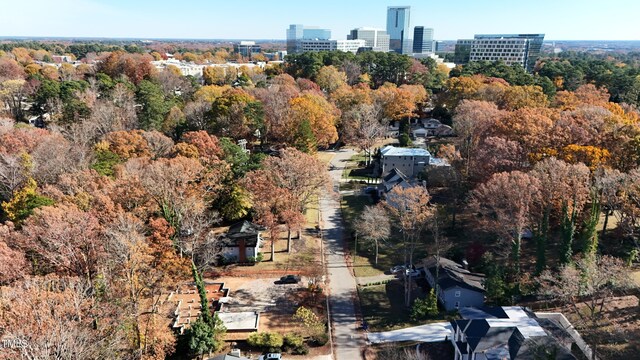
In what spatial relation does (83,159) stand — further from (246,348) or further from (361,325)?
(361,325)

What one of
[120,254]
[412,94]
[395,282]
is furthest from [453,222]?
[412,94]

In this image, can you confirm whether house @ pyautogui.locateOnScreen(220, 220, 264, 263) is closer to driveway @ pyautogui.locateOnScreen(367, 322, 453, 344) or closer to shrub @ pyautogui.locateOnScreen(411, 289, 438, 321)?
driveway @ pyautogui.locateOnScreen(367, 322, 453, 344)

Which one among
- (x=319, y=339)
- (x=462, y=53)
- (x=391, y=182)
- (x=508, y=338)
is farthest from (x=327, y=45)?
(x=508, y=338)

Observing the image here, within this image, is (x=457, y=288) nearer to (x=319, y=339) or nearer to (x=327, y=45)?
(x=319, y=339)

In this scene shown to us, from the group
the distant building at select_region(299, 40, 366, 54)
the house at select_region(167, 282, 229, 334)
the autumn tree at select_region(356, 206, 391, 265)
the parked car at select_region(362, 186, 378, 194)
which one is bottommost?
the house at select_region(167, 282, 229, 334)

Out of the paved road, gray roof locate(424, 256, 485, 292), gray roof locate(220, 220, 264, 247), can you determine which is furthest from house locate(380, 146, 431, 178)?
gray roof locate(220, 220, 264, 247)

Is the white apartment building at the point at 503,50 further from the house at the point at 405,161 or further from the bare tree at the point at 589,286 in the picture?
the bare tree at the point at 589,286
